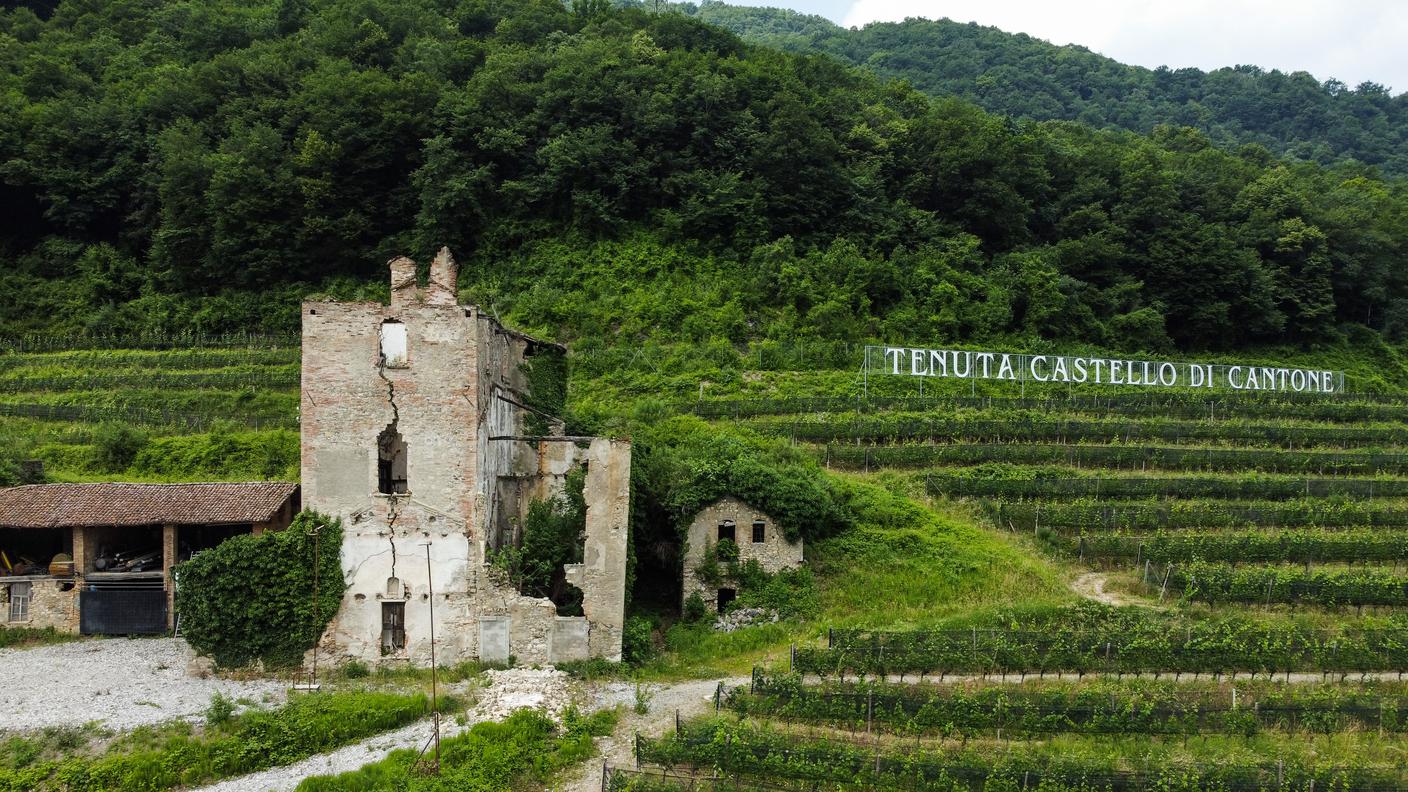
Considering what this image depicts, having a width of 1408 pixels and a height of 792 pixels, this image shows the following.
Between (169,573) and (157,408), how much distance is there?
16.6 m

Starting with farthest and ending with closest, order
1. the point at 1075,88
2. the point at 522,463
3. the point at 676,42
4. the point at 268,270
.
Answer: the point at 1075,88 → the point at 676,42 → the point at 268,270 → the point at 522,463

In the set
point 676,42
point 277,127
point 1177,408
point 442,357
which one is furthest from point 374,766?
point 676,42

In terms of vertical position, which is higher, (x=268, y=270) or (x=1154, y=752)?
(x=268, y=270)

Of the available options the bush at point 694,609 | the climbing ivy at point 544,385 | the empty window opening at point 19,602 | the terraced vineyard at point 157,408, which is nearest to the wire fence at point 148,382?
the terraced vineyard at point 157,408

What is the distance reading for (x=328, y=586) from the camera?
24.2 meters

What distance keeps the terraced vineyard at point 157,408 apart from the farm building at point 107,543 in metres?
6.05

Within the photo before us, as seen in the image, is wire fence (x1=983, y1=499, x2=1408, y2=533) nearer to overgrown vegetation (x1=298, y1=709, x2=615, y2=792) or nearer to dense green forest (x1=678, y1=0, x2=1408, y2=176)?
overgrown vegetation (x1=298, y1=709, x2=615, y2=792)

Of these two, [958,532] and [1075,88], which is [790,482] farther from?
[1075,88]

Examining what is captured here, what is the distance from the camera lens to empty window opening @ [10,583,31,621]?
26547 millimetres

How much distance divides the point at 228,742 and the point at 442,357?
1021 centimetres

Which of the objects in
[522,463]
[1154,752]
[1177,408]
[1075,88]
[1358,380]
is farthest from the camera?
[1075,88]

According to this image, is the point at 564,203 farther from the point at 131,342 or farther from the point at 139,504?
the point at 139,504

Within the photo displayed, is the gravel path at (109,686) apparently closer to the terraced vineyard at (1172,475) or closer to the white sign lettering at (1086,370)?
the terraced vineyard at (1172,475)

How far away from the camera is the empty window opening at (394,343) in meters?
25.1
